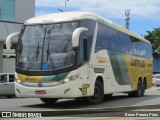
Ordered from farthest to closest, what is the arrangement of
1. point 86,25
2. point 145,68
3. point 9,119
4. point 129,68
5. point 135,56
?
point 145,68, point 135,56, point 129,68, point 86,25, point 9,119

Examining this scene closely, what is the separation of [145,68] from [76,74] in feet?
37.5

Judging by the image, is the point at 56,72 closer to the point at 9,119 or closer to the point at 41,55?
the point at 41,55

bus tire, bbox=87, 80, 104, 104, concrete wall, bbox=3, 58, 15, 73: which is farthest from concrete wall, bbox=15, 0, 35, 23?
bus tire, bbox=87, 80, 104, 104

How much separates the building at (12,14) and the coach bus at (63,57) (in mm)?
16246

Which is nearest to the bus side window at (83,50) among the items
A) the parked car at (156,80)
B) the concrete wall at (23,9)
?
the concrete wall at (23,9)

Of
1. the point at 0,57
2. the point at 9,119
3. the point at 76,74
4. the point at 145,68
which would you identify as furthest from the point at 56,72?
the point at 0,57

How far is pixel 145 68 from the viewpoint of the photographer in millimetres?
26641

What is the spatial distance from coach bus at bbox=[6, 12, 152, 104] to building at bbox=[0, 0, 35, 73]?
1625 centimetres

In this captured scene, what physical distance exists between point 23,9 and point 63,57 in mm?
23118

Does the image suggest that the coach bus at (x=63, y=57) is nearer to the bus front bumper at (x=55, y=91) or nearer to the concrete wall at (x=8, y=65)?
the bus front bumper at (x=55, y=91)

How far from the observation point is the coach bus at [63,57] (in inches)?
620

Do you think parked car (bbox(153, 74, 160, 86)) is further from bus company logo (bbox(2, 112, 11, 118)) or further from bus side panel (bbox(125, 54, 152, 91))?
bus company logo (bbox(2, 112, 11, 118))

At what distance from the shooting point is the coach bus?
15.8 metres

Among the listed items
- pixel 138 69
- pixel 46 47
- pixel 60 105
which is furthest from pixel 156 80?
pixel 46 47
